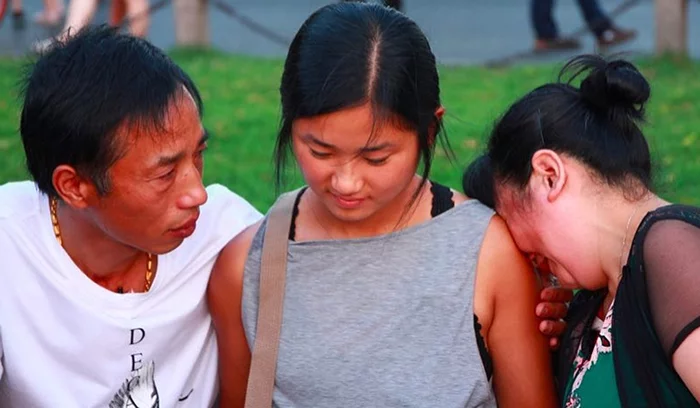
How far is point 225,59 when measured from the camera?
10141 millimetres

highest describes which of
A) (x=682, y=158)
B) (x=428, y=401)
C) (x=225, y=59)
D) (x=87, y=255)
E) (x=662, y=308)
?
(x=662, y=308)

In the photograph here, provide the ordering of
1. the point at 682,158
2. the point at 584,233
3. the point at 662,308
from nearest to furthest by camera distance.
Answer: the point at 662,308
the point at 584,233
the point at 682,158

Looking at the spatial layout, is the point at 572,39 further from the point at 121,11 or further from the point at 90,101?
the point at 90,101

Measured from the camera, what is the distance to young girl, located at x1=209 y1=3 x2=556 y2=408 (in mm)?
2857

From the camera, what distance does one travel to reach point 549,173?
285 cm

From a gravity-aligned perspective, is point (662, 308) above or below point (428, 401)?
above

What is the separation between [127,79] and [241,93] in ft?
18.5

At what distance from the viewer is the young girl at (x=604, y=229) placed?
2568 mm

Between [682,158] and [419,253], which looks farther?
[682,158]

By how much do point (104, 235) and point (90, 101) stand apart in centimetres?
36

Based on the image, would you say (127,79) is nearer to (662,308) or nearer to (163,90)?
(163,90)

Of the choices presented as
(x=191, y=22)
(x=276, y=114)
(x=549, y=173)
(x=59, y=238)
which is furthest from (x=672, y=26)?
(x=59, y=238)

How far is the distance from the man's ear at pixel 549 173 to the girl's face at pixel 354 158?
0.27 m

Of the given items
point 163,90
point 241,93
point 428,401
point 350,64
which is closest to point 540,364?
point 428,401
